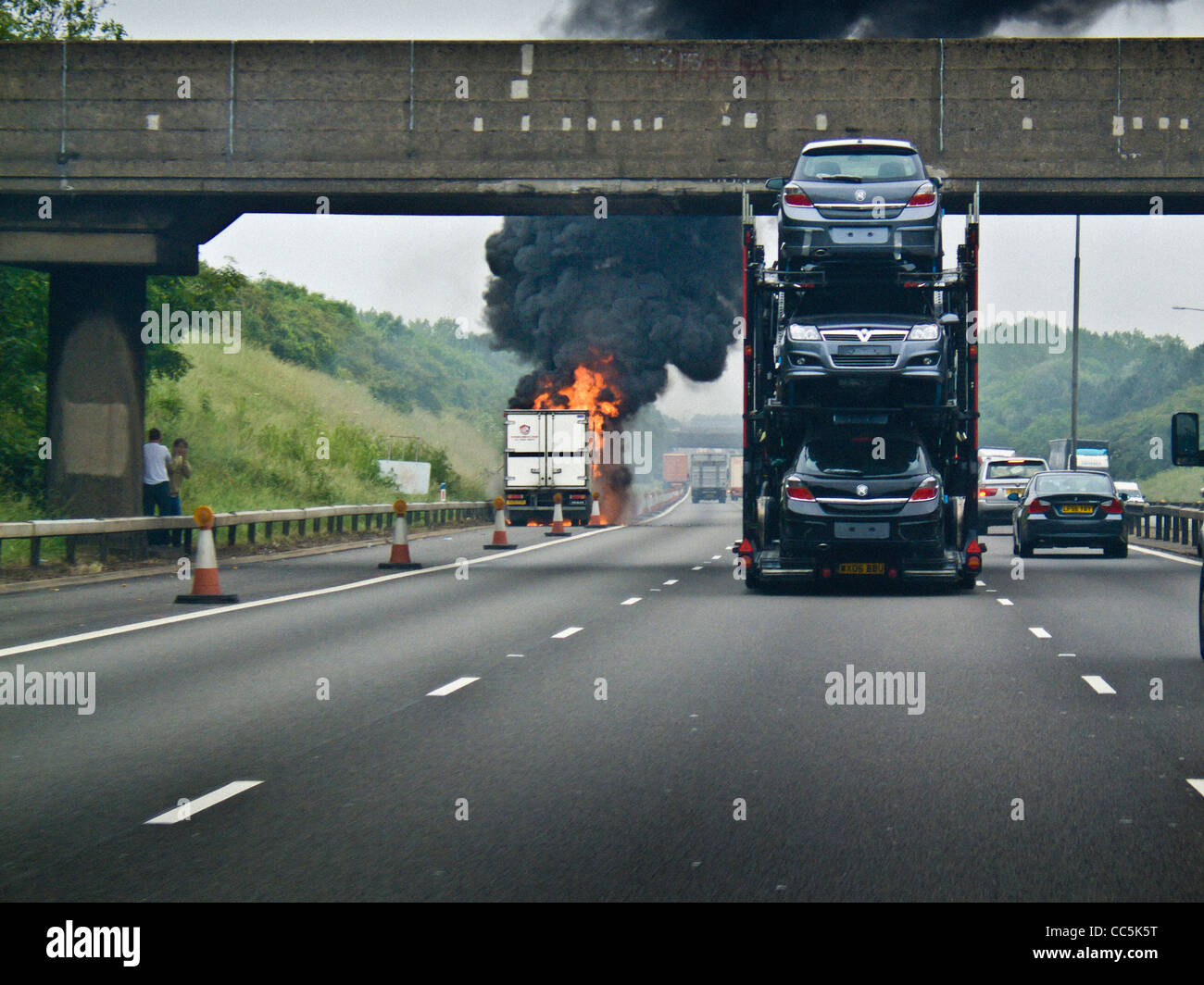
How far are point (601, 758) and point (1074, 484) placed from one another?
74.6 feet

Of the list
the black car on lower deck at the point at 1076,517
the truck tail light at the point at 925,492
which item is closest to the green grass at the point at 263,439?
the black car on lower deck at the point at 1076,517

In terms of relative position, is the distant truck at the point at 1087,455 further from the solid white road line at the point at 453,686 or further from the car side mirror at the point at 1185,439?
the solid white road line at the point at 453,686

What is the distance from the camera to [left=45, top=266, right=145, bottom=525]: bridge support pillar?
87.0 ft

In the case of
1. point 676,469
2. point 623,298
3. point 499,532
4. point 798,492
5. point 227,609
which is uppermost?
point 623,298

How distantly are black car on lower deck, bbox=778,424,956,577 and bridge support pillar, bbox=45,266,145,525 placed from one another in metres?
12.0

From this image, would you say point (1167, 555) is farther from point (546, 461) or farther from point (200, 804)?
point (200, 804)

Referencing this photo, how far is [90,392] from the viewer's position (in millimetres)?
26516

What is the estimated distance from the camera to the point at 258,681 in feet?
38.8

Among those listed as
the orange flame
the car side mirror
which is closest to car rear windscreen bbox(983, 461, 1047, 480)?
the orange flame

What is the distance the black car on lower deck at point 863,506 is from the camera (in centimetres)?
1933

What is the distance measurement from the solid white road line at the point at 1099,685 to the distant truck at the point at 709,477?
82567mm

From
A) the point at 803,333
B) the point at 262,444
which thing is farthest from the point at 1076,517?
the point at 262,444
